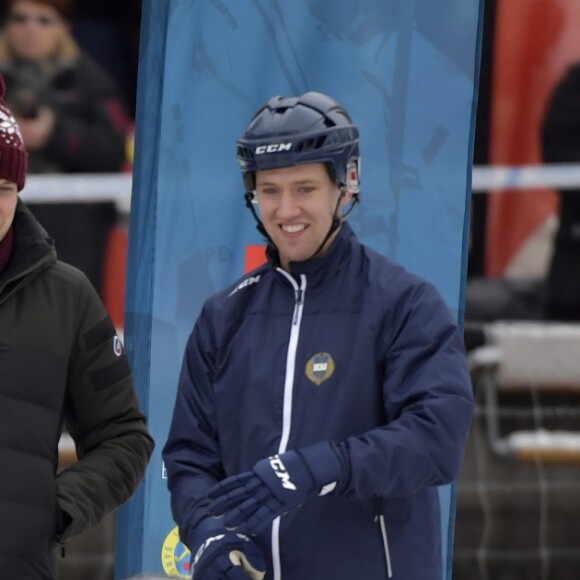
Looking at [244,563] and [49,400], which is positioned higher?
[49,400]

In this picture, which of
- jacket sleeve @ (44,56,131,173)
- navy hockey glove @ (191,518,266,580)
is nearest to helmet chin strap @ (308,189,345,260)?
navy hockey glove @ (191,518,266,580)

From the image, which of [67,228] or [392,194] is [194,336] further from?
[67,228]

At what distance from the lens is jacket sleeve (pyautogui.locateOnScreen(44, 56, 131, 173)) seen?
5.82 m

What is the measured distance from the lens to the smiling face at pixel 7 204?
252 centimetres

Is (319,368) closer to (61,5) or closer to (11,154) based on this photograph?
(11,154)

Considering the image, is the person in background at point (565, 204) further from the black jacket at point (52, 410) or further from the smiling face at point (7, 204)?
the smiling face at point (7, 204)

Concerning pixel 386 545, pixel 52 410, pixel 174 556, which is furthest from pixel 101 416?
pixel 174 556

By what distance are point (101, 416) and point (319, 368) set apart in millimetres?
390

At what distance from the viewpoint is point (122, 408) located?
2.61 m

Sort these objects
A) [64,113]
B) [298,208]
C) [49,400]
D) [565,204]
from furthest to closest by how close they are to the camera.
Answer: [565,204] → [64,113] → [298,208] → [49,400]

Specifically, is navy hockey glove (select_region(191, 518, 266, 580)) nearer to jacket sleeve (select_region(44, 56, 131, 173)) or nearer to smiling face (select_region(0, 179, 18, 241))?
smiling face (select_region(0, 179, 18, 241))

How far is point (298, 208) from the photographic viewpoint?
2.61 m

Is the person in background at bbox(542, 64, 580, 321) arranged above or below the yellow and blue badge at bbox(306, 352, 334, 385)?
above

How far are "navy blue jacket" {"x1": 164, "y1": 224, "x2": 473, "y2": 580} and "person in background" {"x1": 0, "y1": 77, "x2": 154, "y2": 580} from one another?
139 millimetres
